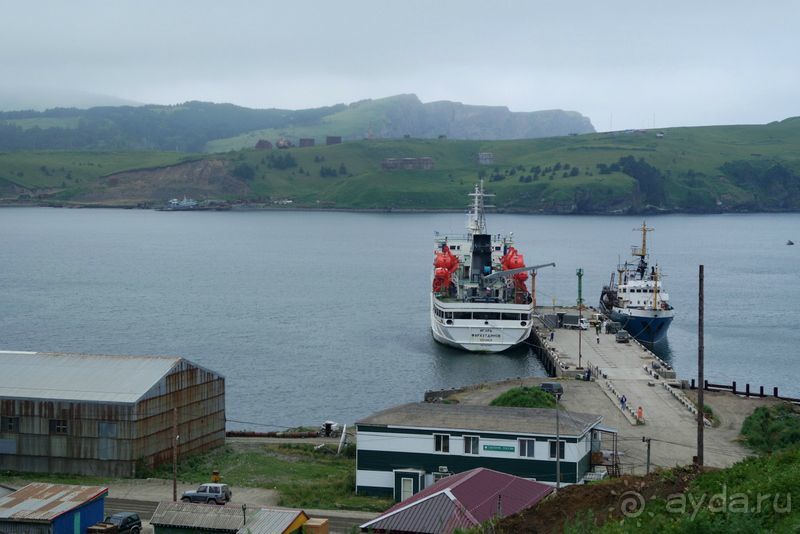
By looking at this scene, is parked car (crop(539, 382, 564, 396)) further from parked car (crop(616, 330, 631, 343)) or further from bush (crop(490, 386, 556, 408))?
parked car (crop(616, 330, 631, 343))

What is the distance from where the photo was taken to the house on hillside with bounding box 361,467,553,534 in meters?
23.3

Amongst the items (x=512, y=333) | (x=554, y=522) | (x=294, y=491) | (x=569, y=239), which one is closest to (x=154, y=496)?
(x=294, y=491)

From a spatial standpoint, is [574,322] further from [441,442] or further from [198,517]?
[198,517]

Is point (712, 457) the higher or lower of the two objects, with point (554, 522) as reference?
lower

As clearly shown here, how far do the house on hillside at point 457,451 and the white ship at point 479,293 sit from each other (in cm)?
3760

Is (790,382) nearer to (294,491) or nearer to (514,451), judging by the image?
(514,451)

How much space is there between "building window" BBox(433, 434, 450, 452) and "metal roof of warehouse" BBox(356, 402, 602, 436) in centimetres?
26

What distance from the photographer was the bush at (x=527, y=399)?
134ft

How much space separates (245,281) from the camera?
119 metres

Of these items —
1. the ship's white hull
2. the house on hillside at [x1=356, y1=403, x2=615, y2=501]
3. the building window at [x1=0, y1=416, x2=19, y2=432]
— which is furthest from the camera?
the ship's white hull

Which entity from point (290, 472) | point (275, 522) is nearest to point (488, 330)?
point (290, 472)

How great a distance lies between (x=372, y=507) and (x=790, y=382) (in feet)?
136

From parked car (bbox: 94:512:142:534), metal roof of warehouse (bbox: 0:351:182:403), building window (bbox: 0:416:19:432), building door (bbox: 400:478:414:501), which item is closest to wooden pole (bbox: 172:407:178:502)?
metal roof of warehouse (bbox: 0:351:182:403)

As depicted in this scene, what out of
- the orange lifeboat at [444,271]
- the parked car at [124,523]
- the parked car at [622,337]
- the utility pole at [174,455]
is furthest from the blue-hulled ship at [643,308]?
the parked car at [124,523]
